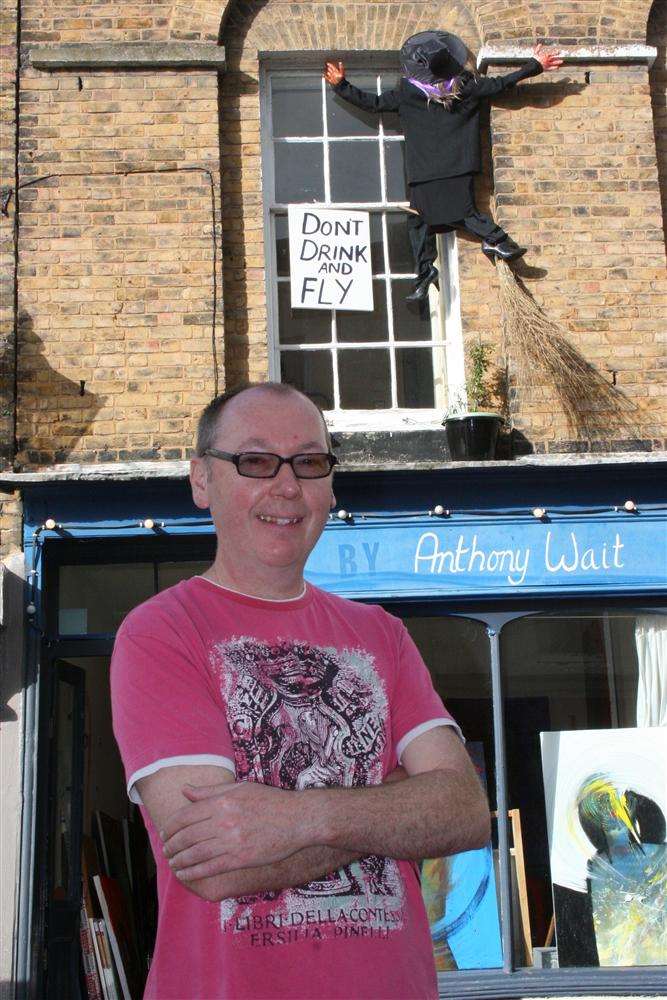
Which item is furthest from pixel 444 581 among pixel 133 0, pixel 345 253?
pixel 133 0

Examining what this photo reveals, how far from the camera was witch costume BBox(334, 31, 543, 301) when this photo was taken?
7.62 metres

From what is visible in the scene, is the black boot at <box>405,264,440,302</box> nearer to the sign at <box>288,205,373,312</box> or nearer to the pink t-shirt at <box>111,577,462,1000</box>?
the sign at <box>288,205,373,312</box>

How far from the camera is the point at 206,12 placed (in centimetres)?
771

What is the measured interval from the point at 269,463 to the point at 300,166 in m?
6.18

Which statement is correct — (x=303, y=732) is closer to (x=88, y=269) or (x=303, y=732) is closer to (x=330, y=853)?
(x=330, y=853)

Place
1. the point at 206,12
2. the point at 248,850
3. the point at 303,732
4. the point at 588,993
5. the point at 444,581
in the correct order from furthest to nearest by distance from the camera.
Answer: the point at 206,12, the point at 444,581, the point at 588,993, the point at 303,732, the point at 248,850

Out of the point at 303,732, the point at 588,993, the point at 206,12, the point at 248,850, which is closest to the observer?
the point at 248,850

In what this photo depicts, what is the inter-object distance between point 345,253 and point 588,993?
16.3ft

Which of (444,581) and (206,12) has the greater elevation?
(206,12)

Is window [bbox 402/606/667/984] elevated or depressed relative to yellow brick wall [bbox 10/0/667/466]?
depressed

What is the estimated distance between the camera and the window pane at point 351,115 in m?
7.99

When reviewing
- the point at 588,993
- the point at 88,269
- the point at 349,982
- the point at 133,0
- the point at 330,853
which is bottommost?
the point at 588,993

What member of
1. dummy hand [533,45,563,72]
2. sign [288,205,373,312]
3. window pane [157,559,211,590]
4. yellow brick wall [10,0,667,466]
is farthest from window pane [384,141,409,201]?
window pane [157,559,211,590]

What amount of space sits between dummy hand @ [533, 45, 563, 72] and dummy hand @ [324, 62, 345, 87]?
→ 1314mm
